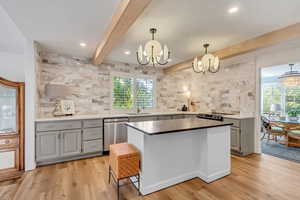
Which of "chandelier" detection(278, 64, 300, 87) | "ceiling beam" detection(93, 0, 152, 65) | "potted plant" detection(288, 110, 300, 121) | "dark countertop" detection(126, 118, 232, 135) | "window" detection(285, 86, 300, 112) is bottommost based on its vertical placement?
"potted plant" detection(288, 110, 300, 121)

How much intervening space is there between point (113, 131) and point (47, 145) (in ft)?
4.56

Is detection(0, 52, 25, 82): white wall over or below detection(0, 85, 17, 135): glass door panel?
over

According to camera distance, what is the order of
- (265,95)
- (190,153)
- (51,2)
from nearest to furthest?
1. (51,2)
2. (190,153)
3. (265,95)

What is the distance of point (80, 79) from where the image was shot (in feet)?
12.8

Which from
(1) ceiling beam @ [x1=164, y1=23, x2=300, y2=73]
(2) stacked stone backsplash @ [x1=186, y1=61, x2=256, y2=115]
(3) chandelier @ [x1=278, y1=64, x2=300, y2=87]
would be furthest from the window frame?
(3) chandelier @ [x1=278, y1=64, x2=300, y2=87]

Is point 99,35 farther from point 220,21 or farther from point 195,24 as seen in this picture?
point 220,21

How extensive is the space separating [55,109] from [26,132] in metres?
0.91

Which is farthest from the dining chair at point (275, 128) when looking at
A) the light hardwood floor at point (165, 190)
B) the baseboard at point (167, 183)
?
the baseboard at point (167, 183)

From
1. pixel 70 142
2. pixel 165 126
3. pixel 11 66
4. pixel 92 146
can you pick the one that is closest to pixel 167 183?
pixel 165 126

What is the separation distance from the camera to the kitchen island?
6.82 ft

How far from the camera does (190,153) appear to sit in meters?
2.47

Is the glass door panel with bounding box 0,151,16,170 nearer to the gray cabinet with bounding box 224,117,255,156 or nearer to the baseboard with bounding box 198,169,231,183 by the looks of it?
the baseboard with bounding box 198,169,231,183

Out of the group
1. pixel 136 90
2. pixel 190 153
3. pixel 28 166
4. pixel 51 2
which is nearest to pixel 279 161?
pixel 190 153

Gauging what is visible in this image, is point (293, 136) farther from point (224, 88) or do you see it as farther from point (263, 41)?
point (263, 41)
